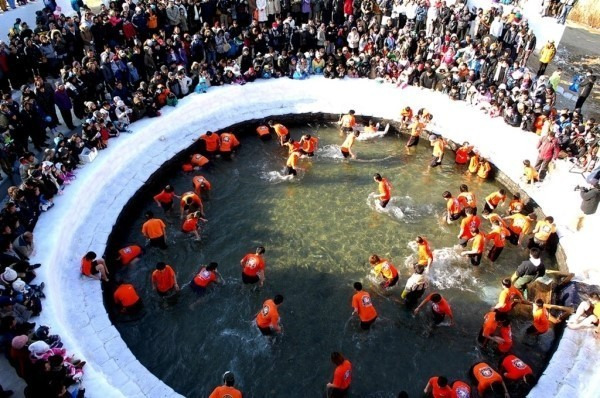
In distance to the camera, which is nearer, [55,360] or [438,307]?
[55,360]

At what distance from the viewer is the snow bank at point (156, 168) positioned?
11000 millimetres

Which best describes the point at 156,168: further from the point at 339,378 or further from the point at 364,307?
the point at 339,378

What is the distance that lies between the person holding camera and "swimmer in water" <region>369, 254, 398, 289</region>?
6262mm

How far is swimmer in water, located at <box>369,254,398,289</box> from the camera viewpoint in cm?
1290

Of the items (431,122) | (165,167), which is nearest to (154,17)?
(165,167)

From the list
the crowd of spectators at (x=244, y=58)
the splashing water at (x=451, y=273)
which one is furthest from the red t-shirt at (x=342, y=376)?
the crowd of spectators at (x=244, y=58)

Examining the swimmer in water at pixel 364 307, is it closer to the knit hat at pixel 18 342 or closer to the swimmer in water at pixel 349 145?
the knit hat at pixel 18 342

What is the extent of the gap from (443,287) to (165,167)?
9839mm

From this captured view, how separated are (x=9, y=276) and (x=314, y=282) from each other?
23.7 feet

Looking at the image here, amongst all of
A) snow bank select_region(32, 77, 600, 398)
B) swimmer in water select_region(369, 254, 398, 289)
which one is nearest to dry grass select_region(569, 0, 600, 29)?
snow bank select_region(32, 77, 600, 398)

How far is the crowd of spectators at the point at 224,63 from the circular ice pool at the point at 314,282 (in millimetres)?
2946

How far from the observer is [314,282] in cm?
1364

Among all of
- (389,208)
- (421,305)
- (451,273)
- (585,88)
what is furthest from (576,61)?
(421,305)

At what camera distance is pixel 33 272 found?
11617 millimetres
